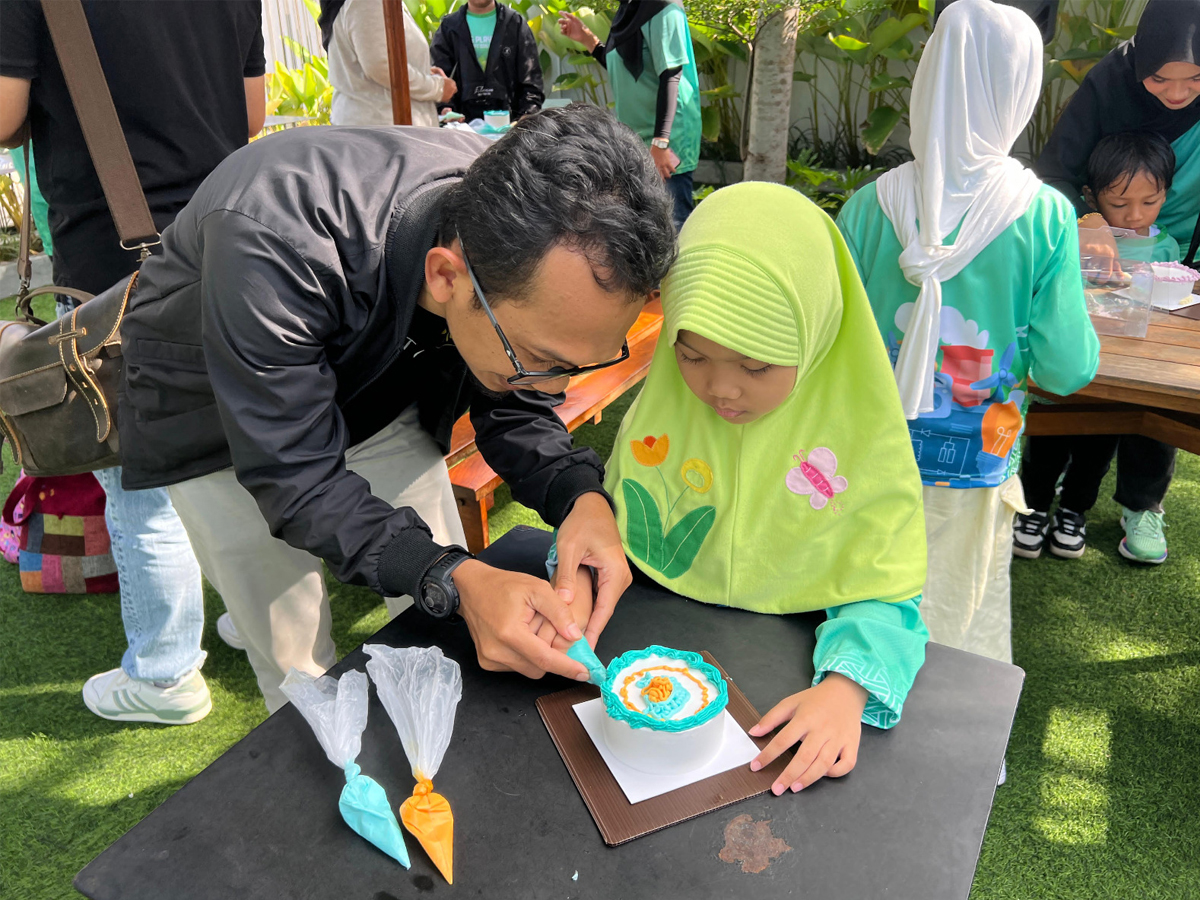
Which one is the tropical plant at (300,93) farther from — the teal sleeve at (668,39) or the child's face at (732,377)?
the child's face at (732,377)

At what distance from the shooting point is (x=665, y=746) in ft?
3.55

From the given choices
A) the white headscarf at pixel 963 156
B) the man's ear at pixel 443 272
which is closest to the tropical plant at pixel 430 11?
the white headscarf at pixel 963 156

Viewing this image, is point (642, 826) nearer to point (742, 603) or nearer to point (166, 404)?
point (742, 603)

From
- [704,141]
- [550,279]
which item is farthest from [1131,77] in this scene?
[704,141]

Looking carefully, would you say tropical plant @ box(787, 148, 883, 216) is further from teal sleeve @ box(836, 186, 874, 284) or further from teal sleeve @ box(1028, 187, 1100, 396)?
teal sleeve @ box(1028, 187, 1100, 396)

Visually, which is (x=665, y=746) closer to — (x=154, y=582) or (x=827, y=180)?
(x=154, y=582)

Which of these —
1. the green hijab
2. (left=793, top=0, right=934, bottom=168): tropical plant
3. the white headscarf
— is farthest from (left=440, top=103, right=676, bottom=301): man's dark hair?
(left=793, top=0, right=934, bottom=168): tropical plant

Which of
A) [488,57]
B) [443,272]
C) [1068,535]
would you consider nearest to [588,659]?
[443,272]

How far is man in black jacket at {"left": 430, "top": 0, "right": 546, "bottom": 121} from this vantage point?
17.1 ft

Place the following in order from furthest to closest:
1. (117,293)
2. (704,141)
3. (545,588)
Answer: (704,141) → (117,293) → (545,588)

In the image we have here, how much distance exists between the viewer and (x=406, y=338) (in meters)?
1.50

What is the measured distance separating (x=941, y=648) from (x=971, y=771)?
0.84 feet

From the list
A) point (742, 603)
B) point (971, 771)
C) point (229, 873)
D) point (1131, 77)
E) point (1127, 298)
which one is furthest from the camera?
point (1131, 77)

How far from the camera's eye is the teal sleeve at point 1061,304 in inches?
75.0
